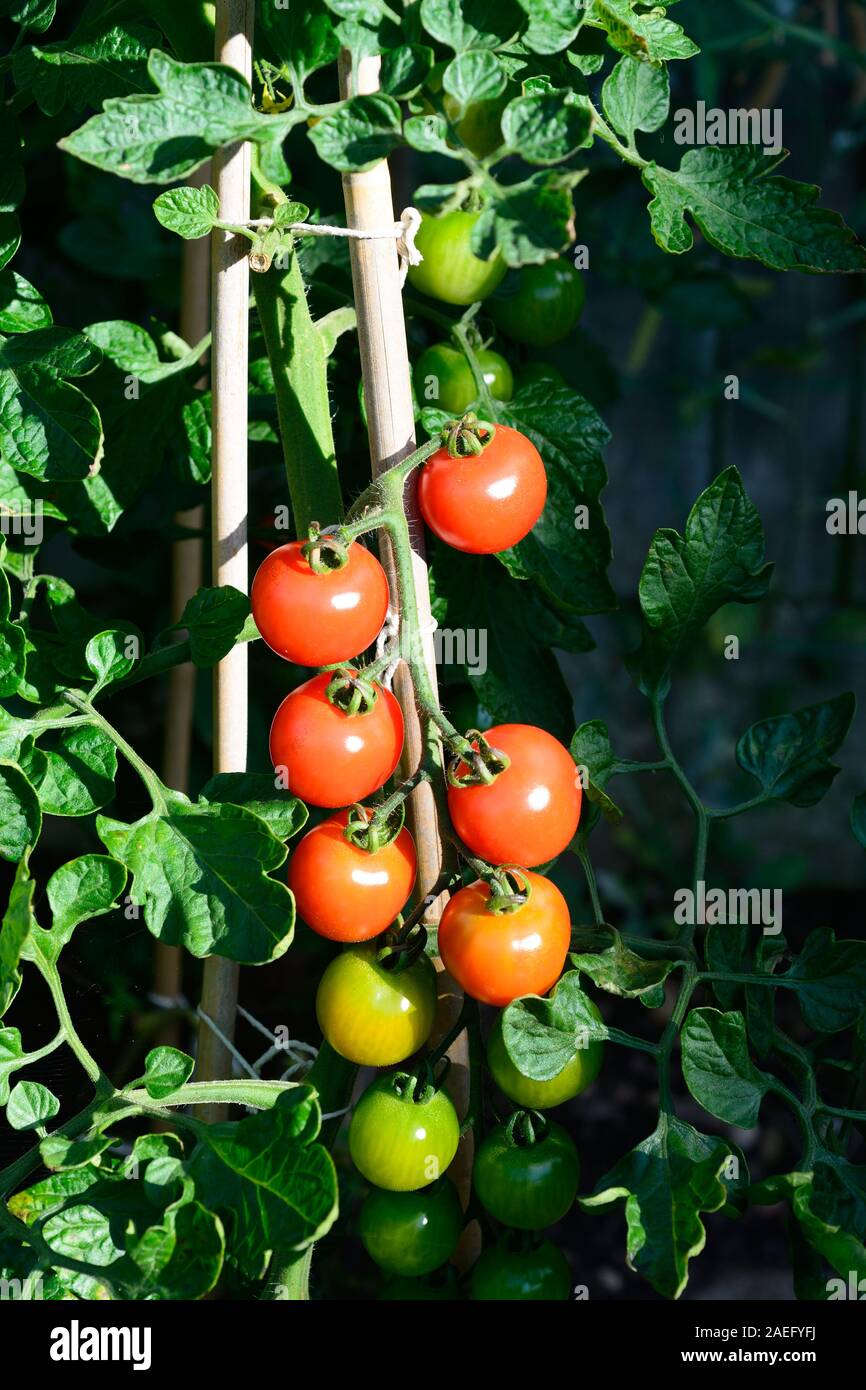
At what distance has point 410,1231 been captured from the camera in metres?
0.80

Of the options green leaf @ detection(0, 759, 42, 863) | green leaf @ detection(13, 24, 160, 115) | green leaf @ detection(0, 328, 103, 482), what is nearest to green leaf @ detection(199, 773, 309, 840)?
green leaf @ detection(0, 759, 42, 863)

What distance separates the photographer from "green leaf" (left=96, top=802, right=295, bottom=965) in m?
0.69

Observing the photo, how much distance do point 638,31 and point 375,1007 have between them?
0.58 metres

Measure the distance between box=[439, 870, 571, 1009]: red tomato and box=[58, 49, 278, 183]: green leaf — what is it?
16.5 inches

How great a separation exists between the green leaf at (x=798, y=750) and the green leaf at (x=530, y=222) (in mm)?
424

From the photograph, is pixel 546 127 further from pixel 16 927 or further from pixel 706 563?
pixel 16 927

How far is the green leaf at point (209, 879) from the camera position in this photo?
0.69 metres

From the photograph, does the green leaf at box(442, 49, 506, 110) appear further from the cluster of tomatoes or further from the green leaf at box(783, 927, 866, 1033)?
the green leaf at box(783, 927, 866, 1033)

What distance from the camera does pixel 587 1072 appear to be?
0.80 m

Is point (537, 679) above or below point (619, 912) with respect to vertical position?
above

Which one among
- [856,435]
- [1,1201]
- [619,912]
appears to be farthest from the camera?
[856,435]
